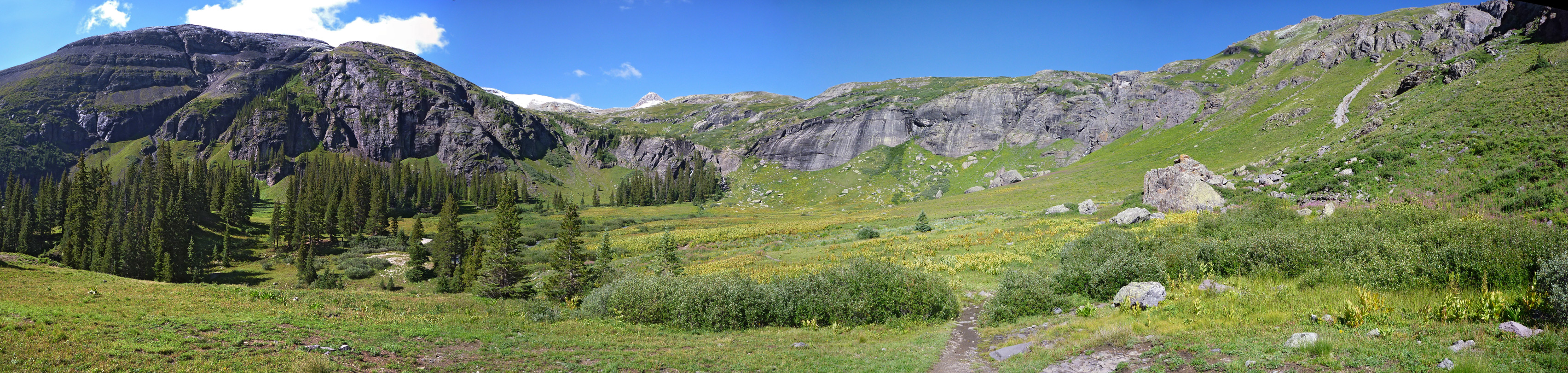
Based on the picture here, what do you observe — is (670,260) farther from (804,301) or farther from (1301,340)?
(1301,340)

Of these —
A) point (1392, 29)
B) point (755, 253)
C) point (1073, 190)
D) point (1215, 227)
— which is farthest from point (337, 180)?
point (1392, 29)

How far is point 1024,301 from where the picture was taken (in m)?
20.6

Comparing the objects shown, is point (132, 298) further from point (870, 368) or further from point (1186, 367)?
point (1186, 367)

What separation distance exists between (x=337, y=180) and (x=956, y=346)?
136968 mm

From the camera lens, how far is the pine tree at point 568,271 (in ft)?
112

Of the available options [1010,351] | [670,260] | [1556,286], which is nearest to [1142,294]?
[1010,351]

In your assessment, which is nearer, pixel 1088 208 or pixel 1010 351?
pixel 1010 351

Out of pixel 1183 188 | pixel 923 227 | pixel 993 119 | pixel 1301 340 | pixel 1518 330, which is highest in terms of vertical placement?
pixel 993 119

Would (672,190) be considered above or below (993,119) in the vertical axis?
below

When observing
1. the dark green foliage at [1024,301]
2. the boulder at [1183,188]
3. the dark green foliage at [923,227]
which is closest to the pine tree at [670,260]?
the dark green foliage at [1024,301]

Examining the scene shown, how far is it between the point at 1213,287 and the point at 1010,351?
27.8ft

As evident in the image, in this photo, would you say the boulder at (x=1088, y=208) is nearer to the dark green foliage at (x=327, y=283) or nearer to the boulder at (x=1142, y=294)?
the boulder at (x=1142, y=294)

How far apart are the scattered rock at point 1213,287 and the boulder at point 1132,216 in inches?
845

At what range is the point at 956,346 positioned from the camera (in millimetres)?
17766
